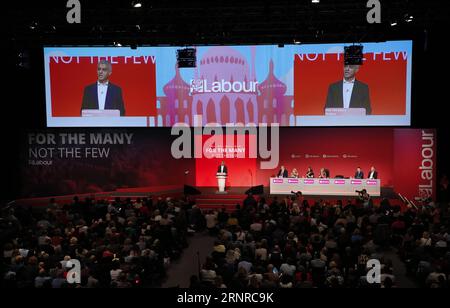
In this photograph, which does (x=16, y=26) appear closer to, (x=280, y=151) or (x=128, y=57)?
(x=128, y=57)

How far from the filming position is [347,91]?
13.9 m

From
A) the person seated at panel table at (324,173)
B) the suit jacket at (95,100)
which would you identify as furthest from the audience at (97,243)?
the person seated at panel table at (324,173)

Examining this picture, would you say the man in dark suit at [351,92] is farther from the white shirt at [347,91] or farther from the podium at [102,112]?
the podium at [102,112]

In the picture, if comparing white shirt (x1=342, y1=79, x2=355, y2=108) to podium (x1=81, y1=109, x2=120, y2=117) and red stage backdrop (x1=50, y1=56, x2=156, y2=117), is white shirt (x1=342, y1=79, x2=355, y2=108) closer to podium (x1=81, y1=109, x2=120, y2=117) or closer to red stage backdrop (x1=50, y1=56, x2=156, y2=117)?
red stage backdrop (x1=50, y1=56, x2=156, y2=117)

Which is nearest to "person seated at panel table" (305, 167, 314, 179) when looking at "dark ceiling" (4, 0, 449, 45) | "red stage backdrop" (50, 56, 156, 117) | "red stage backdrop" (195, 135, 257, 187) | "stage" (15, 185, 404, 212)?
"stage" (15, 185, 404, 212)

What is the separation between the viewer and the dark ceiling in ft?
35.2

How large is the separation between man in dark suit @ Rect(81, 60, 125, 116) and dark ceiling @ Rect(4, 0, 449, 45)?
1.52m

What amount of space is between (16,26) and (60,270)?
7705mm

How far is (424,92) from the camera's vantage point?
46.2 ft

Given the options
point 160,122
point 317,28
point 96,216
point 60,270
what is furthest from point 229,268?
point 160,122

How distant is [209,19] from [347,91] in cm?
498

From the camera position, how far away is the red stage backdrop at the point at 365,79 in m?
13.7

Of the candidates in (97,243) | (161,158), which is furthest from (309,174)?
(97,243)

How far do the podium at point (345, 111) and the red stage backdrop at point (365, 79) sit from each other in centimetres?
22
